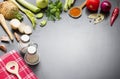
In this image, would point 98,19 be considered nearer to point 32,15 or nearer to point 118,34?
point 118,34

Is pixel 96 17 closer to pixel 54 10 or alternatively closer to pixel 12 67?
pixel 54 10

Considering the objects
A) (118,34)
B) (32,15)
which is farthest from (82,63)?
(32,15)

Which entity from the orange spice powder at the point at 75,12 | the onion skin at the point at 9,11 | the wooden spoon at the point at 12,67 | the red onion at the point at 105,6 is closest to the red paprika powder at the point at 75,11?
the orange spice powder at the point at 75,12

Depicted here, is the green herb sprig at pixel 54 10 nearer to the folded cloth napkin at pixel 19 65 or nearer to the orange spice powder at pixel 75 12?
the orange spice powder at pixel 75 12

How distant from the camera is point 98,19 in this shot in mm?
1524

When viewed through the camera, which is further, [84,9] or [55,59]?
[84,9]

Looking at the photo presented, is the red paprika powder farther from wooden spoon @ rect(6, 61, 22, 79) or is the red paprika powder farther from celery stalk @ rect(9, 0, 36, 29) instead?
wooden spoon @ rect(6, 61, 22, 79)

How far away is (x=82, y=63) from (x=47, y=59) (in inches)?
6.3

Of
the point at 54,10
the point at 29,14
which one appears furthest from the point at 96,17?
the point at 29,14

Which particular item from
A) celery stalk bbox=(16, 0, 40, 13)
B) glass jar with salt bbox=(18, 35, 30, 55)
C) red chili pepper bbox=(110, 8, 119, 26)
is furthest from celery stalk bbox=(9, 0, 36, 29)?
red chili pepper bbox=(110, 8, 119, 26)

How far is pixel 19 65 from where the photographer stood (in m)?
1.33

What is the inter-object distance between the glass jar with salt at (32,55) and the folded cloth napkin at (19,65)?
0.03 m

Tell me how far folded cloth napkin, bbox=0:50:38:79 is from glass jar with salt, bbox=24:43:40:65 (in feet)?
0.08

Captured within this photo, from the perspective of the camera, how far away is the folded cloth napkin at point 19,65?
1.29m
